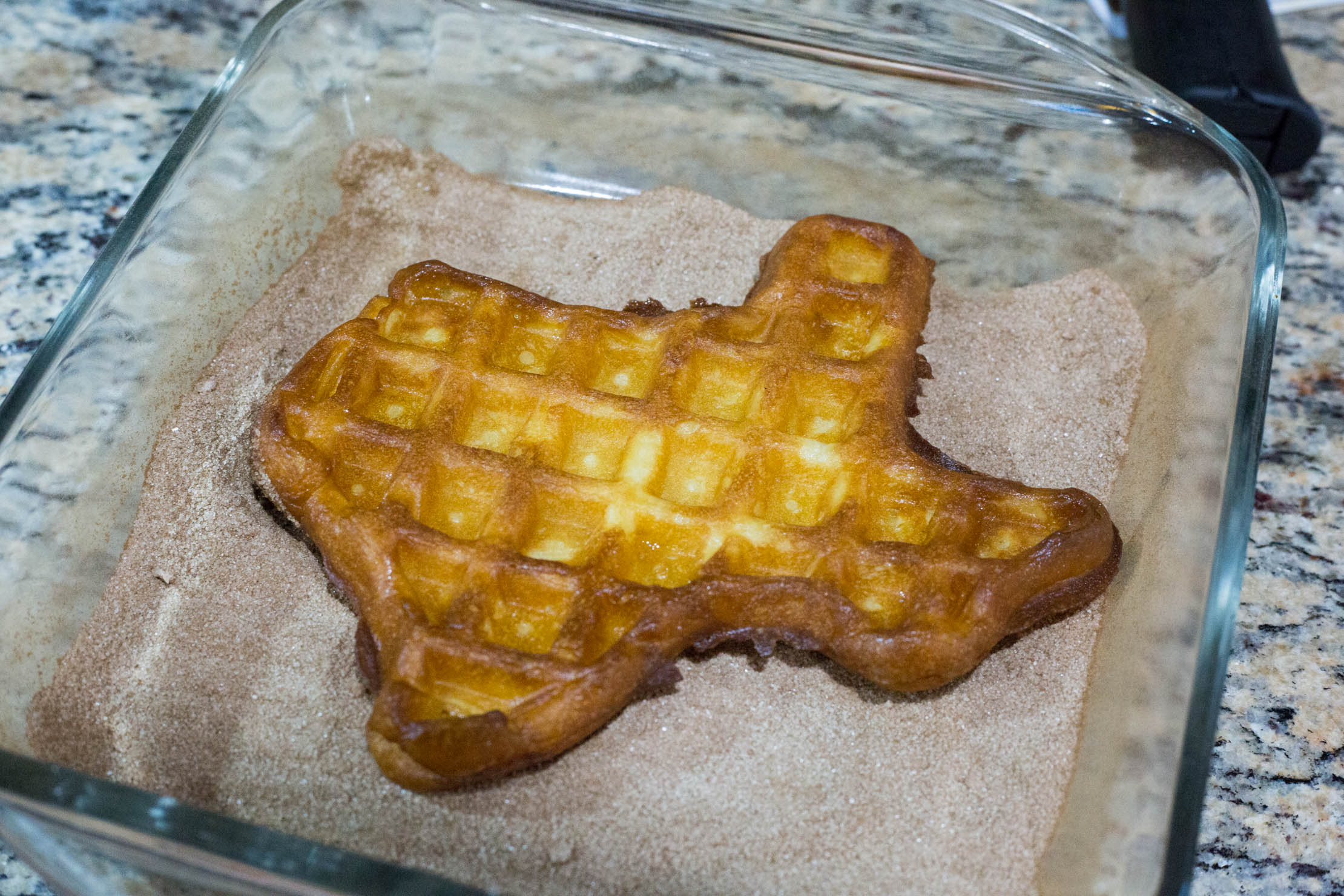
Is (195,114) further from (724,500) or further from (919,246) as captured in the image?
(919,246)

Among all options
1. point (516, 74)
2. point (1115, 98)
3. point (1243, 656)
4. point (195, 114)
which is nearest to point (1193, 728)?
point (1243, 656)

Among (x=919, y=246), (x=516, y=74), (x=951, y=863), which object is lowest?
(x=951, y=863)

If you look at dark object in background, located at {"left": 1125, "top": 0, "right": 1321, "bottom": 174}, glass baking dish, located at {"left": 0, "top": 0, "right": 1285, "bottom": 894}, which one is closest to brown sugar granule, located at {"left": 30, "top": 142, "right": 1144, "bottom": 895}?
glass baking dish, located at {"left": 0, "top": 0, "right": 1285, "bottom": 894}

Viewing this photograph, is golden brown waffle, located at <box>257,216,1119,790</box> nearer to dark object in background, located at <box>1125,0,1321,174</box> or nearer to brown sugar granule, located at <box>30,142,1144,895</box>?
brown sugar granule, located at <box>30,142,1144,895</box>

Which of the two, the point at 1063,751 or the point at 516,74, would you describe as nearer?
the point at 1063,751

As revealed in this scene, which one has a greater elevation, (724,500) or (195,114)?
(195,114)

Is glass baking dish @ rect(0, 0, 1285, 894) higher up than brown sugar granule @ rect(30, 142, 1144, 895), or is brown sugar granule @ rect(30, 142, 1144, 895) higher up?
glass baking dish @ rect(0, 0, 1285, 894)

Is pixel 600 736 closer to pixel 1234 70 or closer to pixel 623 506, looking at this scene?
pixel 623 506
